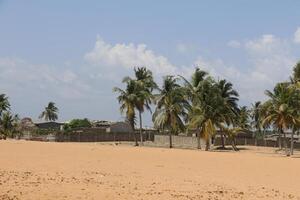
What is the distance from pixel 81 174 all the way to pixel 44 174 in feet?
4.35

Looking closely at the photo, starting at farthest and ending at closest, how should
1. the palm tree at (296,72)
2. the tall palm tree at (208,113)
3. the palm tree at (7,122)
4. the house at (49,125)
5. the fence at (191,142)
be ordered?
the house at (49,125) < the palm tree at (7,122) < the fence at (191,142) < the palm tree at (296,72) < the tall palm tree at (208,113)

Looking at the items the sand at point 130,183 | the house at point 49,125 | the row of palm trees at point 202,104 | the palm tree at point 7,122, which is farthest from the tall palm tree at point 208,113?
the house at point 49,125

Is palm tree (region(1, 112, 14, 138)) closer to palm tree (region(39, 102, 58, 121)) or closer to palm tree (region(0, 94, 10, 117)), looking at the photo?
palm tree (region(0, 94, 10, 117))

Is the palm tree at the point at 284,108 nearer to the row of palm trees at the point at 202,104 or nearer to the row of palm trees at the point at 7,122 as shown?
the row of palm trees at the point at 202,104

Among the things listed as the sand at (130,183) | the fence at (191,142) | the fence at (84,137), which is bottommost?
the sand at (130,183)

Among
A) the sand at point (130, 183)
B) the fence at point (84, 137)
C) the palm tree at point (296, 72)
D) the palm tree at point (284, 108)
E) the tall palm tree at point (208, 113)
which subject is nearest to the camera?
the sand at point (130, 183)

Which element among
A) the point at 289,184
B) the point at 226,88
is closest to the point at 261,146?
the point at 226,88

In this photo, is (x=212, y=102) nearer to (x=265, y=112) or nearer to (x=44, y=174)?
(x=265, y=112)

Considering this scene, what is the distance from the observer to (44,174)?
16.9 meters

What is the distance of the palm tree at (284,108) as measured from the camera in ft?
159

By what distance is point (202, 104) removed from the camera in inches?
2093

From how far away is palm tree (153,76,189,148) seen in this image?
2311 inches

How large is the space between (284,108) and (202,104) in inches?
345

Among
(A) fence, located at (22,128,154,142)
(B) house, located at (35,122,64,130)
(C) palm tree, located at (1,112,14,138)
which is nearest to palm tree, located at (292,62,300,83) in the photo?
(A) fence, located at (22,128,154,142)
